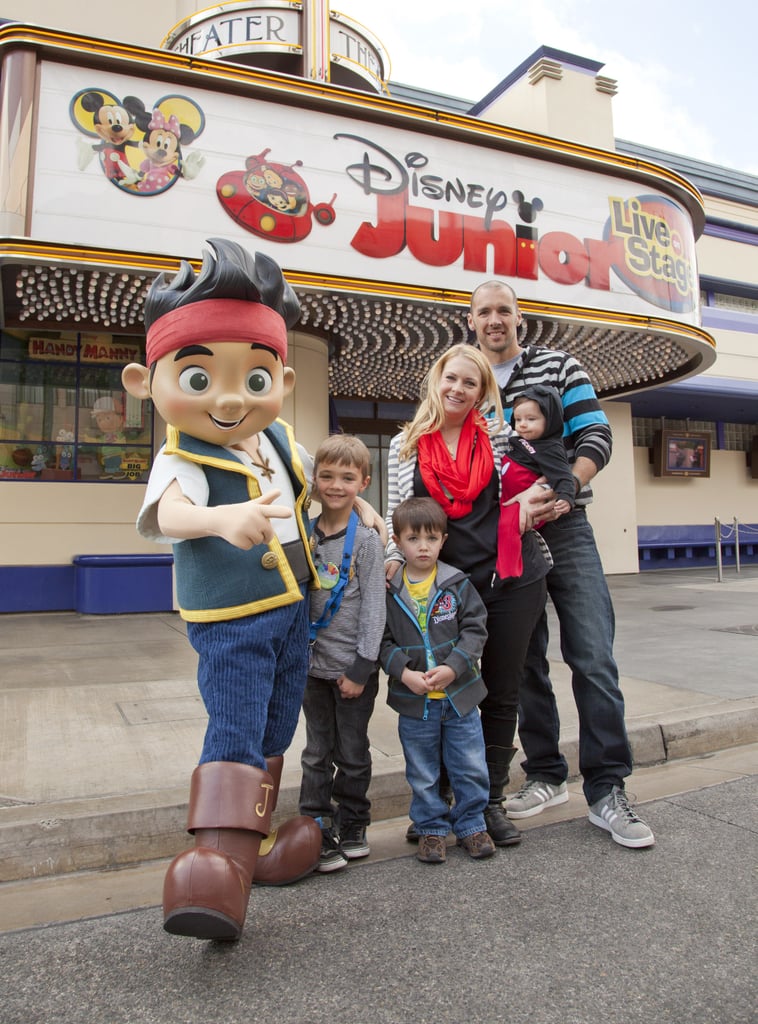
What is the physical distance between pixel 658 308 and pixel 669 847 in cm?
728

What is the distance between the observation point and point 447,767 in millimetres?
2703

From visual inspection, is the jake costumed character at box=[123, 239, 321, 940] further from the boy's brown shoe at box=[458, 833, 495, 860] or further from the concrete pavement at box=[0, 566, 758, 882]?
the concrete pavement at box=[0, 566, 758, 882]

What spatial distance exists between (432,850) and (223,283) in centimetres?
199

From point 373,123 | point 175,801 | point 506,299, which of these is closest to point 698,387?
point 373,123

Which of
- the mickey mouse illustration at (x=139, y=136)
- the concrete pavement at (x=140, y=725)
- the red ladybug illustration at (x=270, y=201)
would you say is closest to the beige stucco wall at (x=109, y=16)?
the mickey mouse illustration at (x=139, y=136)

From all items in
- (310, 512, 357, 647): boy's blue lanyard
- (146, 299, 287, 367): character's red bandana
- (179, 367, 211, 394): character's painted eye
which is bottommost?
(310, 512, 357, 647): boy's blue lanyard

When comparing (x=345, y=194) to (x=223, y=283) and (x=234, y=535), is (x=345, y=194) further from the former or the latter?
(x=234, y=535)

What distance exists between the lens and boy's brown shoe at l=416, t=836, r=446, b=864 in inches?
102

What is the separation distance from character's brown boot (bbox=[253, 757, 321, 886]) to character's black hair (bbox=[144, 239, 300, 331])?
1.42m

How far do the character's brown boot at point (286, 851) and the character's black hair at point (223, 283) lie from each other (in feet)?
4.67

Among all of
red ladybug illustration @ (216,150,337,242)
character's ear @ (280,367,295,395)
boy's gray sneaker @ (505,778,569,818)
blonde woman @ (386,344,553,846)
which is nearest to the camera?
character's ear @ (280,367,295,395)

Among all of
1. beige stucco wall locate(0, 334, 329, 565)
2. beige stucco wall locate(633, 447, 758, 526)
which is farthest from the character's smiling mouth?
beige stucco wall locate(633, 447, 758, 526)

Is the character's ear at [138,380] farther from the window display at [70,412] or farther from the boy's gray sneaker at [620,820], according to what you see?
the window display at [70,412]

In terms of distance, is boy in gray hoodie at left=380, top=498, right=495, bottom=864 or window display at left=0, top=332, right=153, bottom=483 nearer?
boy in gray hoodie at left=380, top=498, right=495, bottom=864
